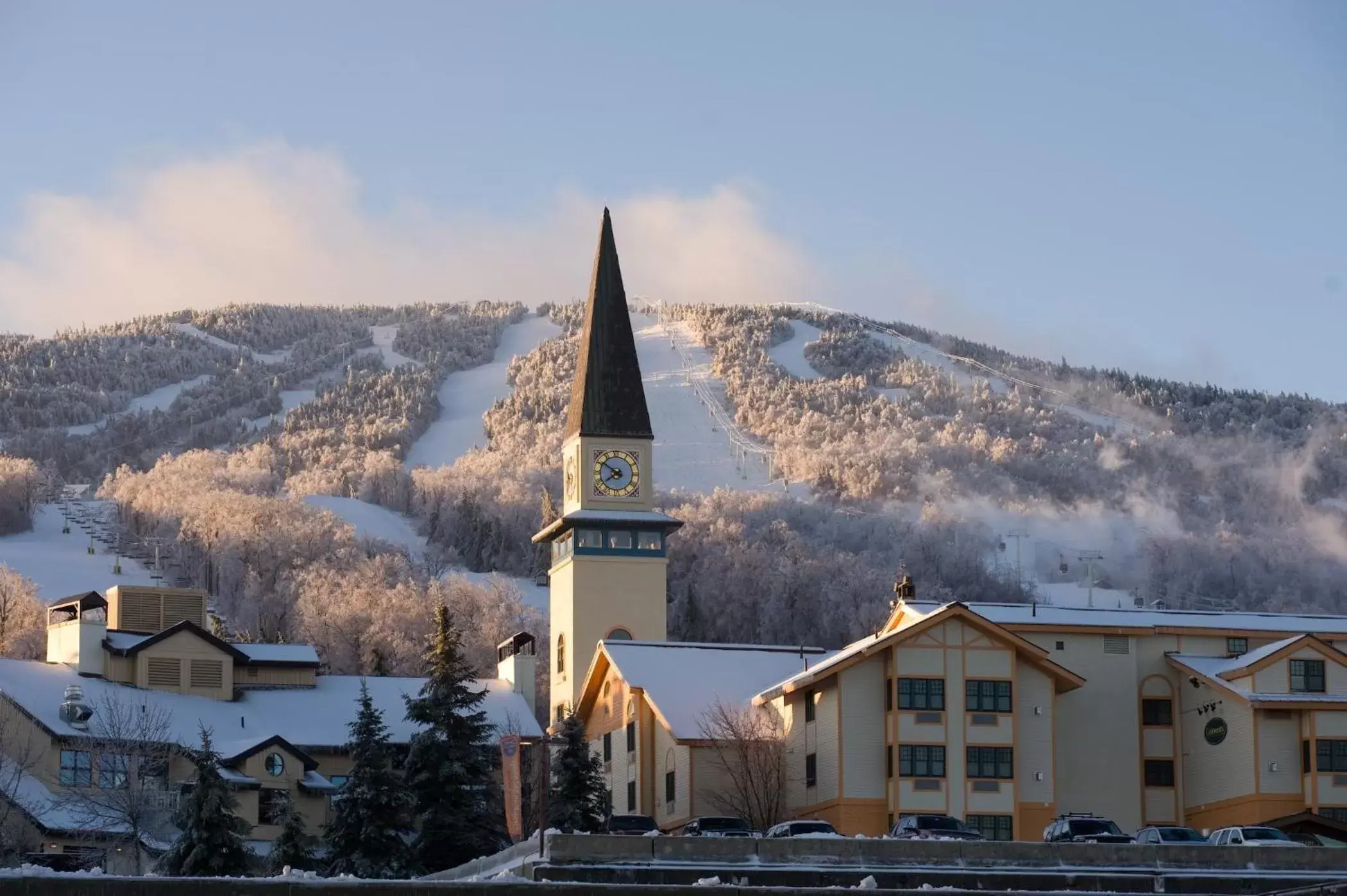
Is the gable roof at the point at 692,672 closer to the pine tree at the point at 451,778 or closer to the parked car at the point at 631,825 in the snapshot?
the pine tree at the point at 451,778

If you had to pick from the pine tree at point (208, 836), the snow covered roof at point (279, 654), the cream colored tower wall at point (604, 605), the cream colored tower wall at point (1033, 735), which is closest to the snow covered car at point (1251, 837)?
the cream colored tower wall at point (1033, 735)

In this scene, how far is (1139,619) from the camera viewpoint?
68875 mm

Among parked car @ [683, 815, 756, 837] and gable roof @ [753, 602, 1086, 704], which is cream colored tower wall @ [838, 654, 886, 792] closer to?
gable roof @ [753, 602, 1086, 704]

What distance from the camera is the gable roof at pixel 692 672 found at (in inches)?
2756

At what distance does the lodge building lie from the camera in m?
64.0

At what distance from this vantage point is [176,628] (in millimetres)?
78125

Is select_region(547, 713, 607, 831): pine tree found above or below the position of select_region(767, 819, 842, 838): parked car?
above

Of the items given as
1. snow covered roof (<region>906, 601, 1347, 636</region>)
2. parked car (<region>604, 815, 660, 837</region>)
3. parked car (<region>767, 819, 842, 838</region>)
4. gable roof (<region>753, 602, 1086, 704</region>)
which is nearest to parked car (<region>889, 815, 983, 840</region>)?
parked car (<region>767, 819, 842, 838</region>)

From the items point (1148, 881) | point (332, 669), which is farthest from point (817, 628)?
point (1148, 881)

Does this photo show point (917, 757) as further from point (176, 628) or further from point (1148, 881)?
point (176, 628)

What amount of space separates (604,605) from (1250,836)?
39.2 meters

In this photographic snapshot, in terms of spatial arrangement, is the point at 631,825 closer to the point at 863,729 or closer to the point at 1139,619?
the point at 863,729

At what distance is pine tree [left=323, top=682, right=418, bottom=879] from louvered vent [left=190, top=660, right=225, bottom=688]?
65.3 feet

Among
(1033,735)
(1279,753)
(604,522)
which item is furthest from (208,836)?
(604,522)
